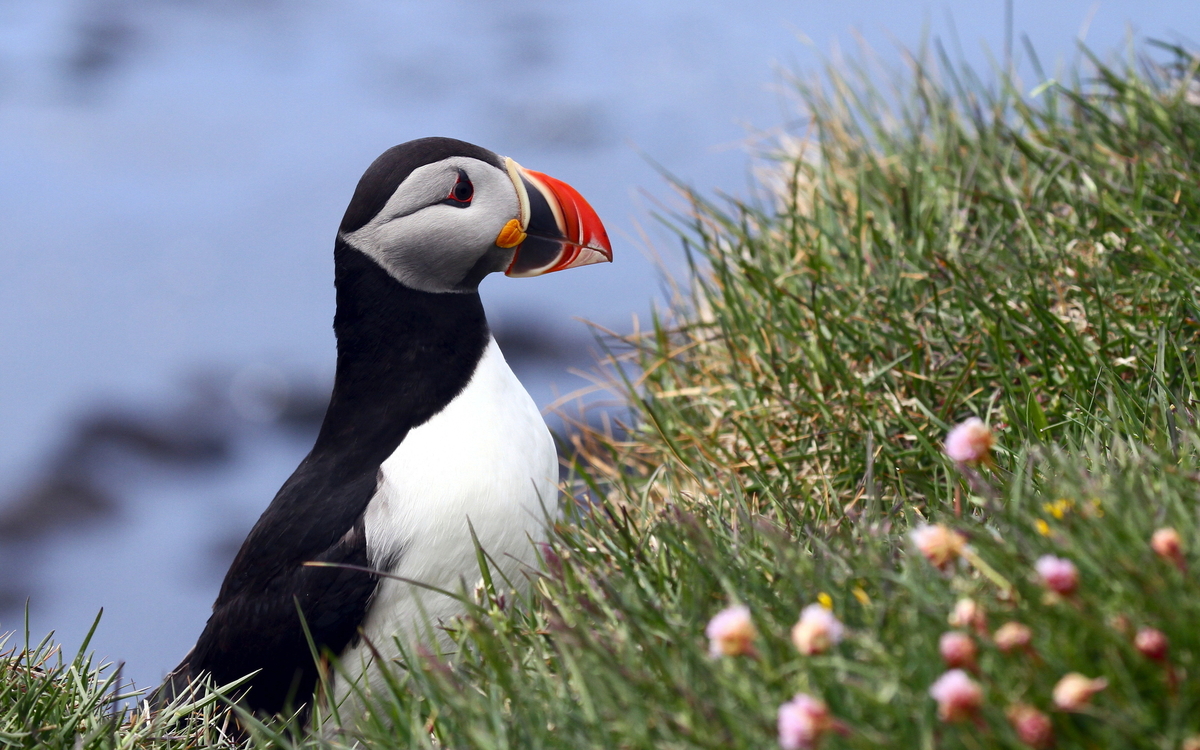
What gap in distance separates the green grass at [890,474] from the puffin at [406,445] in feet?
0.99

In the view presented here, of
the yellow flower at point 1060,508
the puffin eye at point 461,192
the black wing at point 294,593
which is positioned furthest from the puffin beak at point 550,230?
the yellow flower at point 1060,508

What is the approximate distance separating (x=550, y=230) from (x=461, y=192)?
1.05ft

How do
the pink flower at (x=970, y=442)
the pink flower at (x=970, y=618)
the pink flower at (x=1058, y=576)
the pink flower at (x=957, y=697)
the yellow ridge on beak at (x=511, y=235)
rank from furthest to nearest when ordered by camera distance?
the yellow ridge on beak at (x=511, y=235) → the pink flower at (x=970, y=442) → the pink flower at (x=970, y=618) → the pink flower at (x=1058, y=576) → the pink flower at (x=957, y=697)

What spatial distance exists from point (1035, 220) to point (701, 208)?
5.26 ft

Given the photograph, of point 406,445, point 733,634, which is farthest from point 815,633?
point 406,445

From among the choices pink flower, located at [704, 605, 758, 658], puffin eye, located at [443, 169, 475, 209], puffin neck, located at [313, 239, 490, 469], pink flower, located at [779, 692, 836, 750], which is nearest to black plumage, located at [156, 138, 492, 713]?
puffin neck, located at [313, 239, 490, 469]

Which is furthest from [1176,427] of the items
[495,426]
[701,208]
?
[701,208]

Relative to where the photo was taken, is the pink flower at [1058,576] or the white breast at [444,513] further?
the white breast at [444,513]

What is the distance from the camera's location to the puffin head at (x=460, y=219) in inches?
131

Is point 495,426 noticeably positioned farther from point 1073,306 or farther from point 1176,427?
point 1073,306

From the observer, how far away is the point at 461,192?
3.38m

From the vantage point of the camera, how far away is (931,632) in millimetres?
1548

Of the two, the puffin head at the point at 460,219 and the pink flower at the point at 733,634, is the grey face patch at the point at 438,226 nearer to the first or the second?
the puffin head at the point at 460,219

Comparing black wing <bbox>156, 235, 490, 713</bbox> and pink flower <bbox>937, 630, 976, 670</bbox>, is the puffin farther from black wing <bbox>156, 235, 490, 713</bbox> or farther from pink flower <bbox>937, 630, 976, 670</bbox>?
pink flower <bbox>937, 630, 976, 670</bbox>
